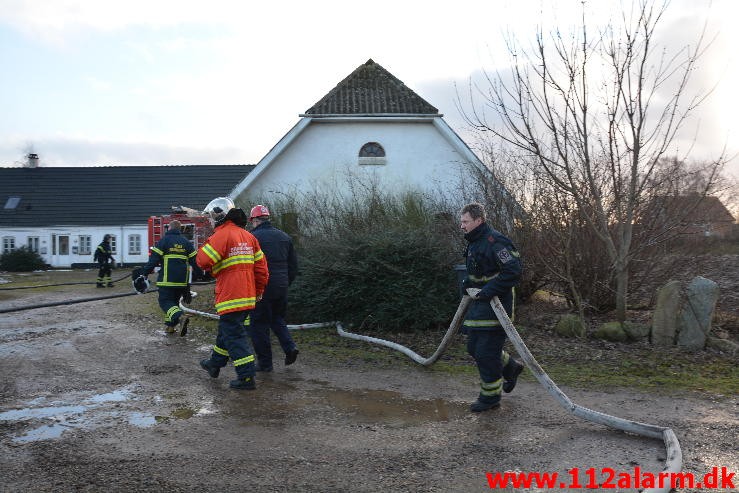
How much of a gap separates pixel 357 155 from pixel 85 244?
26.1 meters

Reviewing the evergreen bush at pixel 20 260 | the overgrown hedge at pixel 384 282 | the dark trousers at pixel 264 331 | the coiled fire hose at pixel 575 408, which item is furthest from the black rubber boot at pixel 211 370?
the evergreen bush at pixel 20 260

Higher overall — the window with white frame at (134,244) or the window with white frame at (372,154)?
the window with white frame at (372,154)

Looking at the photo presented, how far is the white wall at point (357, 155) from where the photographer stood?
22.8 meters

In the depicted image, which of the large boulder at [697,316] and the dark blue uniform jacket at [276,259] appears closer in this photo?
the dark blue uniform jacket at [276,259]

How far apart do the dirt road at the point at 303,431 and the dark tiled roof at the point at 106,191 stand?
34785mm

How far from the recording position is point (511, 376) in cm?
653

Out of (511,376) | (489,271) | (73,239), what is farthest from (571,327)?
(73,239)

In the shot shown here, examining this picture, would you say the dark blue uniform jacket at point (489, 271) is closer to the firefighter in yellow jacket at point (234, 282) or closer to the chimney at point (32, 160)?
the firefighter in yellow jacket at point (234, 282)

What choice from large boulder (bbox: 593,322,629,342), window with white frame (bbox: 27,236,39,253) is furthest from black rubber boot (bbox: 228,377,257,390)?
window with white frame (bbox: 27,236,39,253)

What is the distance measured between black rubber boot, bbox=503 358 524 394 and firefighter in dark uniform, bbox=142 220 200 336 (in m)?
5.48

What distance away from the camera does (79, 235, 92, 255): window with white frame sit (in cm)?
4253

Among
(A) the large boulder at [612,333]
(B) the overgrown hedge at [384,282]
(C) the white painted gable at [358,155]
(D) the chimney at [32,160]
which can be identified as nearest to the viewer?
(A) the large boulder at [612,333]

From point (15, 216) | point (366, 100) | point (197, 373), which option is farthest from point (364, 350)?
point (15, 216)

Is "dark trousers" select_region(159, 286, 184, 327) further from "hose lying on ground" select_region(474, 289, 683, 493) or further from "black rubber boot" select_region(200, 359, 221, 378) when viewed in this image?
"hose lying on ground" select_region(474, 289, 683, 493)
